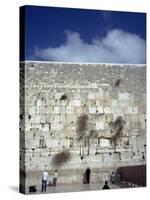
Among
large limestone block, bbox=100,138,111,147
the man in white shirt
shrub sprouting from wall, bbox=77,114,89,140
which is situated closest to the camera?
the man in white shirt

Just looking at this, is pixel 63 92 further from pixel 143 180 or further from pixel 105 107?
pixel 143 180

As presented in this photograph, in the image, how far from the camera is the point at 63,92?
16.1m

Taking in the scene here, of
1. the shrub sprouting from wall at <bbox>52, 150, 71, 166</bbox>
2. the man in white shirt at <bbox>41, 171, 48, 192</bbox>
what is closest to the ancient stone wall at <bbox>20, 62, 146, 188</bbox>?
the shrub sprouting from wall at <bbox>52, 150, 71, 166</bbox>

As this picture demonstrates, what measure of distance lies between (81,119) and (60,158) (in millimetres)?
992

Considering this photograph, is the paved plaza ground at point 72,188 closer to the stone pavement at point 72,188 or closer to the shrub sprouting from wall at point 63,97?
the stone pavement at point 72,188

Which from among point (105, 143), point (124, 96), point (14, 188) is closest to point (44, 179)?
point (14, 188)

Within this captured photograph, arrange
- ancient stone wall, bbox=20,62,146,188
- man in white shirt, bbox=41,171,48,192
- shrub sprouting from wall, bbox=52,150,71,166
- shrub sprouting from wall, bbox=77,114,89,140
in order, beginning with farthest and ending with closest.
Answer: shrub sprouting from wall, bbox=77,114,89,140 < shrub sprouting from wall, bbox=52,150,71,166 < man in white shirt, bbox=41,171,48,192 < ancient stone wall, bbox=20,62,146,188

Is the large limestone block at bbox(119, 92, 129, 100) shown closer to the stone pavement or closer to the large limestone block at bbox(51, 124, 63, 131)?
the large limestone block at bbox(51, 124, 63, 131)

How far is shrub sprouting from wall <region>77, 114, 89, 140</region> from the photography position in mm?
16344

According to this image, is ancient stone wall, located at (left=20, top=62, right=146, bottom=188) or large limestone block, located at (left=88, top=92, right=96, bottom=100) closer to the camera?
ancient stone wall, located at (left=20, top=62, right=146, bottom=188)

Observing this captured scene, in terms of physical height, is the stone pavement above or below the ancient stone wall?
below

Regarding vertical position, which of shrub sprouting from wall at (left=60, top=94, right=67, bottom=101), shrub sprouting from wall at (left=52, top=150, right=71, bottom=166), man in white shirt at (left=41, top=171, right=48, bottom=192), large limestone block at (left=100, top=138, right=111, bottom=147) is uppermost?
shrub sprouting from wall at (left=60, top=94, right=67, bottom=101)

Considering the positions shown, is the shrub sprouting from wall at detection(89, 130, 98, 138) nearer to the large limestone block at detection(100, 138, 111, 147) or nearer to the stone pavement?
the large limestone block at detection(100, 138, 111, 147)

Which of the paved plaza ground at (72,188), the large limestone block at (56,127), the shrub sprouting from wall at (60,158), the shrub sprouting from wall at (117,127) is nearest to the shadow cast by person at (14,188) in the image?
the paved plaza ground at (72,188)
